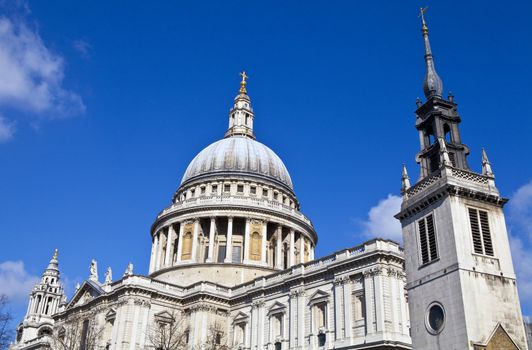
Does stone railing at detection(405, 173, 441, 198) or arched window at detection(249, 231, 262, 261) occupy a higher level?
arched window at detection(249, 231, 262, 261)

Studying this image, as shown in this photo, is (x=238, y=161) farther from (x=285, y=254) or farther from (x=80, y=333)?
(x=80, y=333)

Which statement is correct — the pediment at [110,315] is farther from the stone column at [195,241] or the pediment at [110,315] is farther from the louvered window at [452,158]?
the louvered window at [452,158]

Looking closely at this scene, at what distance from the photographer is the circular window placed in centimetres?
2784

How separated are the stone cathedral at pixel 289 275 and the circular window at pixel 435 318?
0.08m

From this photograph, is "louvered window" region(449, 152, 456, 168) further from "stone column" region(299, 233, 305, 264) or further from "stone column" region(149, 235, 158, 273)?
"stone column" region(149, 235, 158, 273)

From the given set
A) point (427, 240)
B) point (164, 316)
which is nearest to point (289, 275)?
point (164, 316)

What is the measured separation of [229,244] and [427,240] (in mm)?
38995

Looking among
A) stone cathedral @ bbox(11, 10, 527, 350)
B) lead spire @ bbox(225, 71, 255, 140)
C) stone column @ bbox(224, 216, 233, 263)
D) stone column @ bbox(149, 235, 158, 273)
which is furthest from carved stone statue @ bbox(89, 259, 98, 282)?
lead spire @ bbox(225, 71, 255, 140)

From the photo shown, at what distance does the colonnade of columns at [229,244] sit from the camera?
220 feet

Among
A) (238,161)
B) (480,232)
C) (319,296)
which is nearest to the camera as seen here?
(480,232)

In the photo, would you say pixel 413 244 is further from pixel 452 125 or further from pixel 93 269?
pixel 93 269

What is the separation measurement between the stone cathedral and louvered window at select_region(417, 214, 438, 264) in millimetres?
79

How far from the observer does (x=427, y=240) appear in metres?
30.3

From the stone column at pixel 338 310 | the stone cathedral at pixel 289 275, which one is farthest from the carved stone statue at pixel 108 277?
the stone column at pixel 338 310
